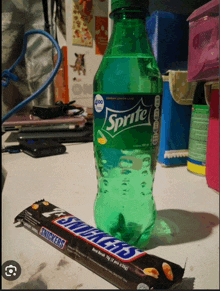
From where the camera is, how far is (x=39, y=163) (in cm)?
75

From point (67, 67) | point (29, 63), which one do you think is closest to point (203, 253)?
point (67, 67)

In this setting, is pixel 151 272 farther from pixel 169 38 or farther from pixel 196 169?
pixel 169 38

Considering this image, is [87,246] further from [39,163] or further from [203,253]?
[39,163]

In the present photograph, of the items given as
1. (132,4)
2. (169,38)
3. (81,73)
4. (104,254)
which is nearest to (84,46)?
(81,73)

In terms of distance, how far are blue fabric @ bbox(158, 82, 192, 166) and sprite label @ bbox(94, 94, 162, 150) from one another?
377 mm

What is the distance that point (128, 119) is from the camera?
1.05 feet

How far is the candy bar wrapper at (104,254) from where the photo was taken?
0.26 metres

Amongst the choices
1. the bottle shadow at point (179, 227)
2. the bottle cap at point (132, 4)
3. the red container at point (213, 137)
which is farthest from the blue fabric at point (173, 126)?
the bottle cap at point (132, 4)

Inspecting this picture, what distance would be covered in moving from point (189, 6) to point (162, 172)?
467mm

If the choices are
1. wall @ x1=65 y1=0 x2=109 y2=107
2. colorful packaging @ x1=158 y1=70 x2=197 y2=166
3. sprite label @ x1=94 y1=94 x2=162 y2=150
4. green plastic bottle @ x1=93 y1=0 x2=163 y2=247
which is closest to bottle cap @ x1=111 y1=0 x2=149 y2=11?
green plastic bottle @ x1=93 y1=0 x2=163 y2=247

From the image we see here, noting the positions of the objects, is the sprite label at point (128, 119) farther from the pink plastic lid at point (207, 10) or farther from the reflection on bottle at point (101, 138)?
the pink plastic lid at point (207, 10)

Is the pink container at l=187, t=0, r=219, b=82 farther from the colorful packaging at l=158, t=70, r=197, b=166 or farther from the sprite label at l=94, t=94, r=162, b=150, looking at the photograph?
the sprite label at l=94, t=94, r=162, b=150
